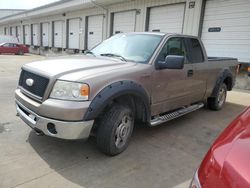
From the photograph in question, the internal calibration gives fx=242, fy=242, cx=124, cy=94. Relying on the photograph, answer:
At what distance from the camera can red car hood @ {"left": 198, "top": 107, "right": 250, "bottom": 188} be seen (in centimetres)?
122

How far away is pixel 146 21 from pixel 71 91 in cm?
1209

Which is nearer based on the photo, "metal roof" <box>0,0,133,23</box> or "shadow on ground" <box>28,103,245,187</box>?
"shadow on ground" <box>28,103,245,187</box>

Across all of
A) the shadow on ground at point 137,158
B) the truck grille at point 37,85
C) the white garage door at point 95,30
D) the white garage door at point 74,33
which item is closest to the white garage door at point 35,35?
the white garage door at point 74,33

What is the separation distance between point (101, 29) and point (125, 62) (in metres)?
14.9

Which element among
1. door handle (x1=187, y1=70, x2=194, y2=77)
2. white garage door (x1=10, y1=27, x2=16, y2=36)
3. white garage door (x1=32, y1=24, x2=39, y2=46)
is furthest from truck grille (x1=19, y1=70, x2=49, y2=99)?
white garage door (x1=10, y1=27, x2=16, y2=36)

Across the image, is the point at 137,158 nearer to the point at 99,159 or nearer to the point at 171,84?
the point at 99,159

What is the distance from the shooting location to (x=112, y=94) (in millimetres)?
3139

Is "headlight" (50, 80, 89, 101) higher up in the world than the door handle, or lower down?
lower down

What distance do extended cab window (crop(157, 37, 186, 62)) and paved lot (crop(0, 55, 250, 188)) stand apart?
4.65ft

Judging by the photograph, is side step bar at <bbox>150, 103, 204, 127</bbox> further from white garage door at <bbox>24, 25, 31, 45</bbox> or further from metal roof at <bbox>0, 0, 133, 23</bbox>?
white garage door at <bbox>24, 25, 31, 45</bbox>

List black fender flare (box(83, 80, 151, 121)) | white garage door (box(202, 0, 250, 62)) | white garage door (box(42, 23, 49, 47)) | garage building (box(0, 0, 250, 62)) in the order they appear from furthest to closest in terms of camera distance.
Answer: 1. white garage door (box(42, 23, 49, 47))
2. garage building (box(0, 0, 250, 62))
3. white garage door (box(202, 0, 250, 62))
4. black fender flare (box(83, 80, 151, 121))

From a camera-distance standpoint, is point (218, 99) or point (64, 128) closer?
point (64, 128)

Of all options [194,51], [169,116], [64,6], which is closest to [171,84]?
[169,116]

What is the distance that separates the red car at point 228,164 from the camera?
3.99 feet
